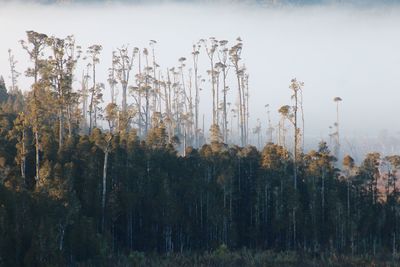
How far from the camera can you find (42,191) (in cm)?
3025

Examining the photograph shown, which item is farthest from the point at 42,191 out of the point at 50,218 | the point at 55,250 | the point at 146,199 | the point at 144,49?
the point at 144,49

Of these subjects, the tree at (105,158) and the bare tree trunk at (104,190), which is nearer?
the bare tree trunk at (104,190)

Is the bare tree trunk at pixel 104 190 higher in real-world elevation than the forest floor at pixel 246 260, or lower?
higher

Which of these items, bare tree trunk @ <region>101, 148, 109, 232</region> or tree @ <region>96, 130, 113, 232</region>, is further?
tree @ <region>96, 130, 113, 232</region>

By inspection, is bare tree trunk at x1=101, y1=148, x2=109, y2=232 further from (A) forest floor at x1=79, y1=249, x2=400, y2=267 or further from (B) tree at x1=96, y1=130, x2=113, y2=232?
Result: (A) forest floor at x1=79, y1=249, x2=400, y2=267

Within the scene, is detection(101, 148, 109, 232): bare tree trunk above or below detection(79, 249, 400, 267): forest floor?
above

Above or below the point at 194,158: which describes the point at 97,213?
below

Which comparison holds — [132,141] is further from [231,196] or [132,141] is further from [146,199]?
[231,196]

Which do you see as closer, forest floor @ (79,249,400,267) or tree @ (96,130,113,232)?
forest floor @ (79,249,400,267)

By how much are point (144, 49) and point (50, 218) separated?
45533 mm

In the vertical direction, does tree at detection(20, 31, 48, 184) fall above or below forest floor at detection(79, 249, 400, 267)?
above

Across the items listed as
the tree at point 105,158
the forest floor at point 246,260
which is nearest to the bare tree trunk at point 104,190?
the tree at point 105,158

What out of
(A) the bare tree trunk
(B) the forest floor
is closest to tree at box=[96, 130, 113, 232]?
(A) the bare tree trunk

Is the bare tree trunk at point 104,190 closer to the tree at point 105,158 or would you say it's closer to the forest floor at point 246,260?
the tree at point 105,158
